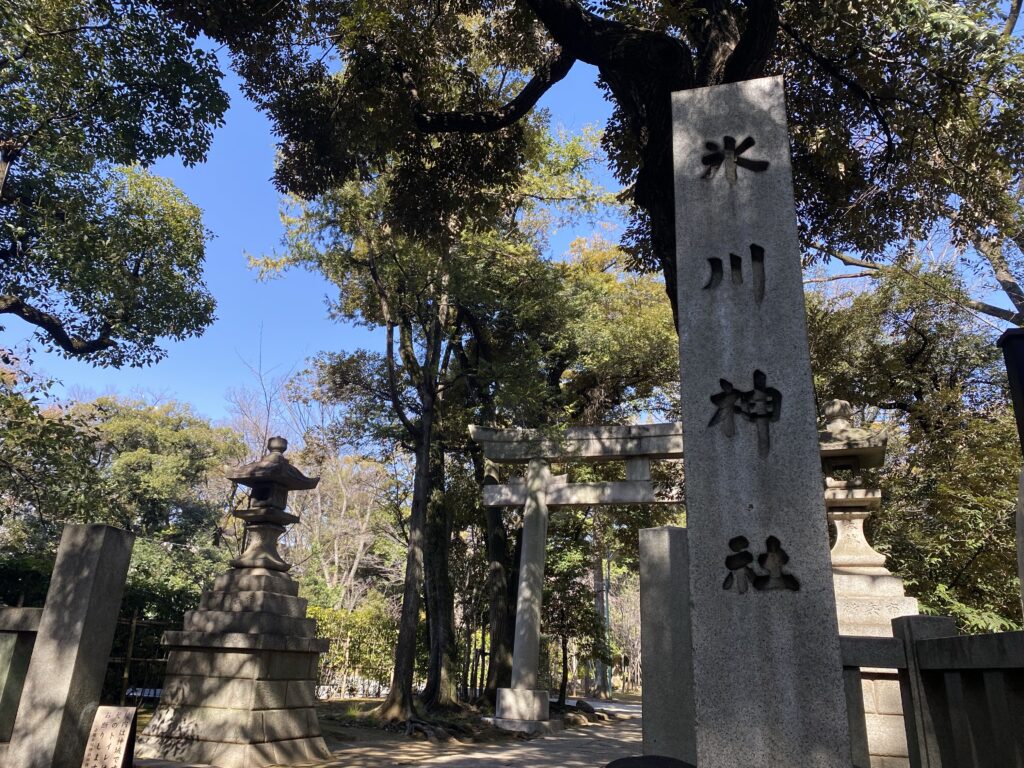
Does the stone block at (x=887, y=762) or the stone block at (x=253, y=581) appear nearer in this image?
the stone block at (x=887, y=762)

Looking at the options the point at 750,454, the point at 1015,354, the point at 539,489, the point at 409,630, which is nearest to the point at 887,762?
the point at 750,454

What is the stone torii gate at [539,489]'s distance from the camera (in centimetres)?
1191

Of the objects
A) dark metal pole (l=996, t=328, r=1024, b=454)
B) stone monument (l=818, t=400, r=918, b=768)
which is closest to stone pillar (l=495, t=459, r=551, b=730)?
stone monument (l=818, t=400, r=918, b=768)

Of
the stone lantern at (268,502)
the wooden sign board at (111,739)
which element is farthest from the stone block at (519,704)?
the wooden sign board at (111,739)

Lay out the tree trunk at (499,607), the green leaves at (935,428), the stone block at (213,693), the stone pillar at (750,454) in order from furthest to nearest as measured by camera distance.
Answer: the tree trunk at (499,607), the green leaves at (935,428), the stone block at (213,693), the stone pillar at (750,454)

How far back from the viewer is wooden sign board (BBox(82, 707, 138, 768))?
4586 mm

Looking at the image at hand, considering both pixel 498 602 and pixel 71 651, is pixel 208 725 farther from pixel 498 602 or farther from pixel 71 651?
pixel 498 602

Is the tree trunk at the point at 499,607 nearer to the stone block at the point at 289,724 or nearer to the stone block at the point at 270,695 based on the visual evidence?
the stone block at the point at 289,724

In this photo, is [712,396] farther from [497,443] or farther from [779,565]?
[497,443]

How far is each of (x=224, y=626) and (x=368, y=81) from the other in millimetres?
6140

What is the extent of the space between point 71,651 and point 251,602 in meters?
3.34

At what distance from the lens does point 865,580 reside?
5.71 meters

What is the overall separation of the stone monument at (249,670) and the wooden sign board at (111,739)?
8.91 feet

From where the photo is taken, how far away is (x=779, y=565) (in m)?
3.16
